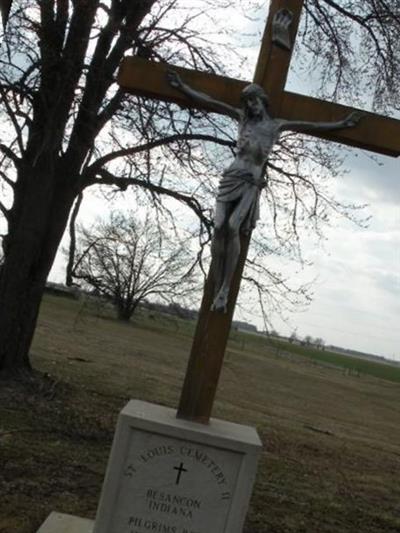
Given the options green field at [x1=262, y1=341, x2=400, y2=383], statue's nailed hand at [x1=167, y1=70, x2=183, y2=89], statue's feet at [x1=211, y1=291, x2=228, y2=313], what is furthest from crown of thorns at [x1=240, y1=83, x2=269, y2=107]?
green field at [x1=262, y1=341, x2=400, y2=383]

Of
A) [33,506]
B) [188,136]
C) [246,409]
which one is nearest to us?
[33,506]

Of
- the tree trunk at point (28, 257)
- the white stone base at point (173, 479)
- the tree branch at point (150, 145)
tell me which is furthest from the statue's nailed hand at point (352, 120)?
the tree trunk at point (28, 257)

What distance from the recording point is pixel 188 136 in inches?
420

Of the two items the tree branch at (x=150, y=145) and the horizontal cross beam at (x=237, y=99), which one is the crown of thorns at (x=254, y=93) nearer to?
the horizontal cross beam at (x=237, y=99)

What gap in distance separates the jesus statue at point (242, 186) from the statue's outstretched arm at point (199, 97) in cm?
5

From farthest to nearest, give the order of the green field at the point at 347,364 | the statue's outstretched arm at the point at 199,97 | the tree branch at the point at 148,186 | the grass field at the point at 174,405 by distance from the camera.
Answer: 1. the green field at the point at 347,364
2. the tree branch at the point at 148,186
3. the grass field at the point at 174,405
4. the statue's outstretched arm at the point at 199,97

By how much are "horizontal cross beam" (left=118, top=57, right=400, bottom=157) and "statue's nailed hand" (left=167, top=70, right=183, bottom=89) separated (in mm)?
33

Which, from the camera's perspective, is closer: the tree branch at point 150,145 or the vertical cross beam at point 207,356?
the vertical cross beam at point 207,356

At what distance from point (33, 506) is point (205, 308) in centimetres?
224

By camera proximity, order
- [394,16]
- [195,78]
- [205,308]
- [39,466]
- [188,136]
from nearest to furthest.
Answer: [205,308] < [195,78] < [39,466] < [394,16] < [188,136]

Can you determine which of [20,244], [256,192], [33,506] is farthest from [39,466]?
[20,244]

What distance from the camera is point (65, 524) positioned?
204 inches

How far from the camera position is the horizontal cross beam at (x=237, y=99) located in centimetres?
501

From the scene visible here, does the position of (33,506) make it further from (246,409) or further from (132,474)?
(246,409)
